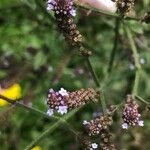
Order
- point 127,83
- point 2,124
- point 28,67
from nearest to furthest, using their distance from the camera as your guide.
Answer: point 2,124, point 28,67, point 127,83

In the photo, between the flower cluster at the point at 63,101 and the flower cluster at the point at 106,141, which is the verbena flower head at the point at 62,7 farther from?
the flower cluster at the point at 106,141

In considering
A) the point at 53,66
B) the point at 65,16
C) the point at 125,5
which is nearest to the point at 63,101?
the point at 65,16

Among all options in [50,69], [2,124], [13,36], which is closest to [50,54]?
[50,69]

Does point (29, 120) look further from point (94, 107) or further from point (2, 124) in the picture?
point (2, 124)

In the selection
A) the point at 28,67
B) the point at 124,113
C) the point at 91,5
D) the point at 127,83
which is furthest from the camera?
the point at 127,83

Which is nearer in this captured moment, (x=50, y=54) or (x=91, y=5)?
(x=91, y=5)

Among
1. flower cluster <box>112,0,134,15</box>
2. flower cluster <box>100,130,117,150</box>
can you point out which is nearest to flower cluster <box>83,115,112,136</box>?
flower cluster <box>100,130,117,150</box>

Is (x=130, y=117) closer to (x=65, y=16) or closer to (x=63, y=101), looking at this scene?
(x=63, y=101)
